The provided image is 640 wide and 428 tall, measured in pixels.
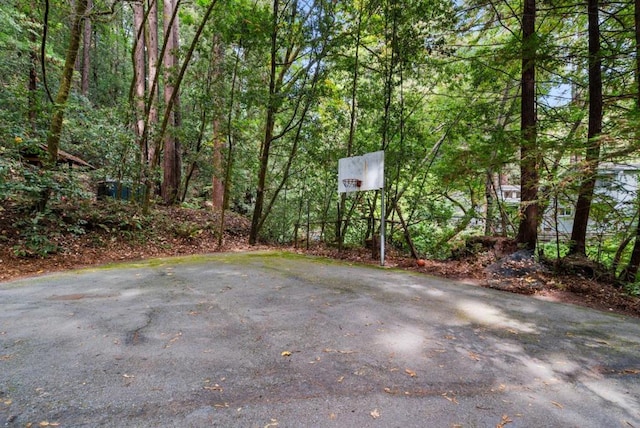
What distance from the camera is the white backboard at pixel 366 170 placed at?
19.1 feet

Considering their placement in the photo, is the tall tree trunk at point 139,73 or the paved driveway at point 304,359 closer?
the paved driveway at point 304,359

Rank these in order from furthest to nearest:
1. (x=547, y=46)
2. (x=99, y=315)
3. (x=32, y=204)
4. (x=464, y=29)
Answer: (x=464, y=29), (x=32, y=204), (x=547, y=46), (x=99, y=315)

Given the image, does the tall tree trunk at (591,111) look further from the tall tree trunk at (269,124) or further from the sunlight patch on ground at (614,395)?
the tall tree trunk at (269,124)

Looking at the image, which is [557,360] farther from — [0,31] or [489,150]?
[0,31]

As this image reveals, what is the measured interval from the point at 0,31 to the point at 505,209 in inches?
468

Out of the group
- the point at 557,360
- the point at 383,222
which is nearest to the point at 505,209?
the point at 383,222

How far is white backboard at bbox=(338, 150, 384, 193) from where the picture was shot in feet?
19.1

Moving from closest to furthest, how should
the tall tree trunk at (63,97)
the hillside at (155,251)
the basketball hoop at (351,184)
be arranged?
the hillside at (155,251), the tall tree trunk at (63,97), the basketball hoop at (351,184)

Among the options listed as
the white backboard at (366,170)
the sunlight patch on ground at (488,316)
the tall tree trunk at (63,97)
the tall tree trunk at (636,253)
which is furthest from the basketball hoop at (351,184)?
the tall tree trunk at (63,97)

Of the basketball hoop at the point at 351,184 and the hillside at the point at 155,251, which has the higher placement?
the basketball hoop at the point at 351,184

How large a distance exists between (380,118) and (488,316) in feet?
17.4

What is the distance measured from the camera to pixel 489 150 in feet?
17.6

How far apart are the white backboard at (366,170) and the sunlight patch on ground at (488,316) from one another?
274cm

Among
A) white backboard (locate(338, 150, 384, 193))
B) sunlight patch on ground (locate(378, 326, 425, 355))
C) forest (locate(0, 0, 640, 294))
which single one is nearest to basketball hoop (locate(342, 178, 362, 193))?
white backboard (locate(338, 150, 384, 193))
